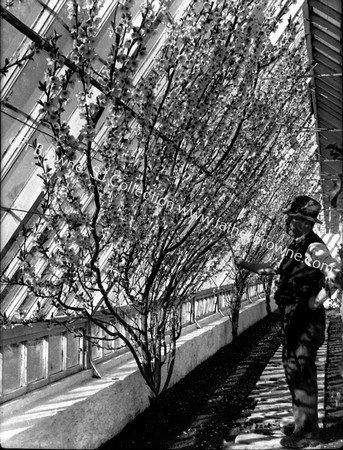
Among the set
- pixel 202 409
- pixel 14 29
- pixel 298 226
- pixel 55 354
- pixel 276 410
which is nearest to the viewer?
pixel 14 29

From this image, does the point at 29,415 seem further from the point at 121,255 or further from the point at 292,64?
the point at 292,64

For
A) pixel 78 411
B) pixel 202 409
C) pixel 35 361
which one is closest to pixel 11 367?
pixel 35 361

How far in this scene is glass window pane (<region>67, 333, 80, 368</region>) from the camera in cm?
435

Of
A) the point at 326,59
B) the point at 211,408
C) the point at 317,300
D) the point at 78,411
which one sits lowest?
the point at 211,408

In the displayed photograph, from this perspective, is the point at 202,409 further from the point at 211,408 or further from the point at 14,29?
the point at 14,29

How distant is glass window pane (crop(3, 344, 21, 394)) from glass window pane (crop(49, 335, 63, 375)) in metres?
0.44

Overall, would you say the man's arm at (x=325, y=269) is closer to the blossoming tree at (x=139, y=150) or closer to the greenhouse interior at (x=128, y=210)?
the greenhouse interior at (x=128, y=210)

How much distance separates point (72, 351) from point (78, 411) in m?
0.87

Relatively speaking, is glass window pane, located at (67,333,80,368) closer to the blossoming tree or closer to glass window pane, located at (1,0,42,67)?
the blossoming tree

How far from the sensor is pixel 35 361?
12.5ft

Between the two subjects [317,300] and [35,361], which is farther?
[35,361]

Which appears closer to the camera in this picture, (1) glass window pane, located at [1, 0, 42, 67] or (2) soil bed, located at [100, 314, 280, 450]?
(1) glass window pane, located at [1, 0, 42, 67]

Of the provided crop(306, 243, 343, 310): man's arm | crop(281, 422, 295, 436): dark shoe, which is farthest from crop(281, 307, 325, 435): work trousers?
crop(281, 422, 295, 436): dark shoe

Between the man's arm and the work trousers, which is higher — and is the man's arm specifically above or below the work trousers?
above
